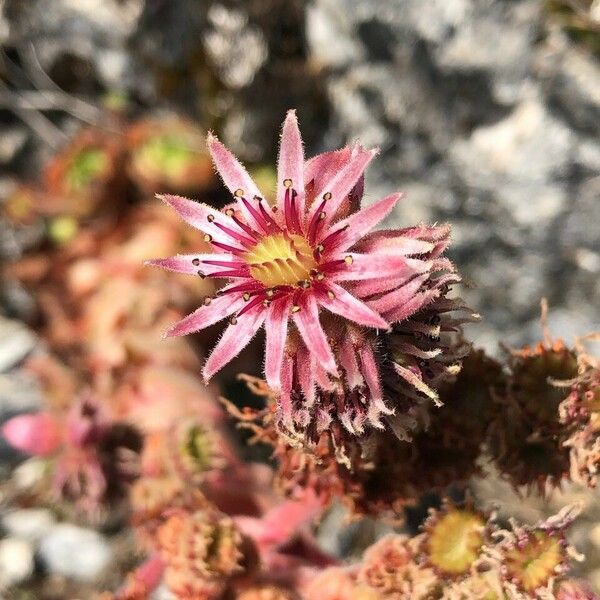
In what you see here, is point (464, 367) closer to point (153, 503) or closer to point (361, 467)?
point (361, 467)

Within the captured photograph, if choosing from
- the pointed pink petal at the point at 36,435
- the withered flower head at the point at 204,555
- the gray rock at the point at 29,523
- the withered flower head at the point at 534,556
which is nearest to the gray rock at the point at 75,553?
the gray rock at the point at 29,523

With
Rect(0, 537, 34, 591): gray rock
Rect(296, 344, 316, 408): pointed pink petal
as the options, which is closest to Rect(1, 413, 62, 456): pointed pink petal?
Rect(0, 537, 34, 591): gray rock

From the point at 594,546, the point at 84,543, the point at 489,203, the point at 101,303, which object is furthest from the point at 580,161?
the point at 84,543

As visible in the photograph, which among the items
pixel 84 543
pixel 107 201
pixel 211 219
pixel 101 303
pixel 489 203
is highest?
pixel 107 201

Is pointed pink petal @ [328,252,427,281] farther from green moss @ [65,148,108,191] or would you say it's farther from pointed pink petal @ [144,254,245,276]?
green moss @ [65,148,108,191]

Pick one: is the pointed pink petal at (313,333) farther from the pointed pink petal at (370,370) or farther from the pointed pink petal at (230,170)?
the pointed pink petal at (230,170)

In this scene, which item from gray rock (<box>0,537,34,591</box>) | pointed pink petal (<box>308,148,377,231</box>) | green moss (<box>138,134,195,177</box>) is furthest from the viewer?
green moss (<box>138,134,195,177</box>)

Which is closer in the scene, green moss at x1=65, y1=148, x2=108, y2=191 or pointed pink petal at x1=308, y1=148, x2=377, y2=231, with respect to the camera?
pointed pink petal at x1=308, y1=148, x2=377, y2=231
